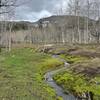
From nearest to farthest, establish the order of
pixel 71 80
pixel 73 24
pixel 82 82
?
1. pixel 82 82
2. pixel 71 80
3. pixel 73 24

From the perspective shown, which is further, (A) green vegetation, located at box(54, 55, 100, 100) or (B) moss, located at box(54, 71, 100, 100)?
(A) green vegetation, located at box(54, 55, 100, 100)

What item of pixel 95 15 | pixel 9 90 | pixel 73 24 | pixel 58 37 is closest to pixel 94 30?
pixel 95 15

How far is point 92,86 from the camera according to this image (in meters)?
22.7

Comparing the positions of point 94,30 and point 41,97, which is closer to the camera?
point 41,97

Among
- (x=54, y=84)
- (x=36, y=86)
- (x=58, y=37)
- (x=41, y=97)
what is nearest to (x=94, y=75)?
(x=54, y=84)

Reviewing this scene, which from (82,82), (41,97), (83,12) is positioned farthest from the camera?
(83,12)

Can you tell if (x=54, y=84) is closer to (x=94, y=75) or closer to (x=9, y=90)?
(x=94, y=75)

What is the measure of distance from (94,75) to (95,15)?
9096cm

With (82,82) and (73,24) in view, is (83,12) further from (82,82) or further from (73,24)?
(82,82)

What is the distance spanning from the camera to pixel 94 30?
382 feet

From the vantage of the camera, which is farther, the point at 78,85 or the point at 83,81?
the point at 83,81

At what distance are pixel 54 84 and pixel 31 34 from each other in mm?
134385

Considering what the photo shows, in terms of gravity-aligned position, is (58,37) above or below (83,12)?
below

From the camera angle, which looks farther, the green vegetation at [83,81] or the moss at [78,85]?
the green vegetation at [83,81]
